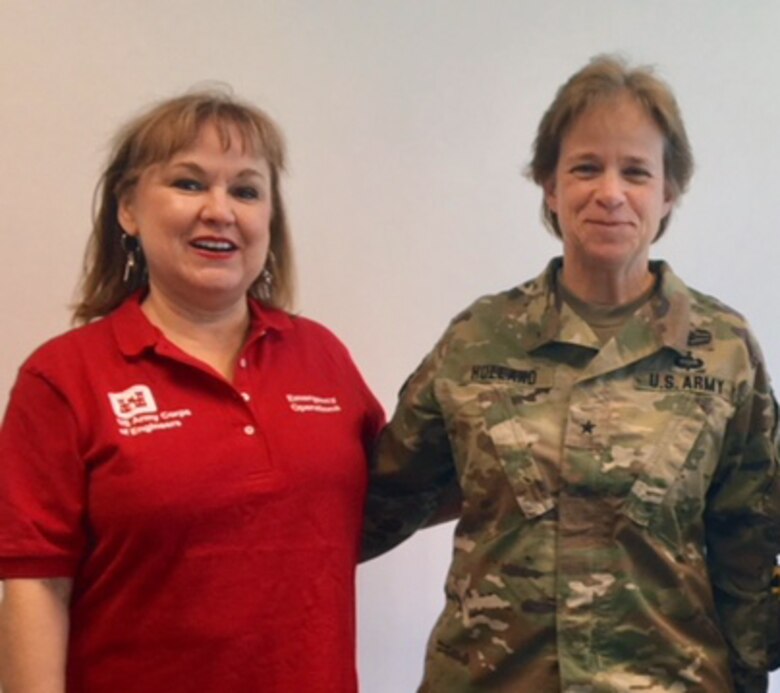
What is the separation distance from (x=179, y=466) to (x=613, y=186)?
0.64m

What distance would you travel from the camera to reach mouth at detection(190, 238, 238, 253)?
1.20 meters

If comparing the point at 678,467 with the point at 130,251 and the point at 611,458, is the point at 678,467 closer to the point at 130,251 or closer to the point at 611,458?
the point at 611,458

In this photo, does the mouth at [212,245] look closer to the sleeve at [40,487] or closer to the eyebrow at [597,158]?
the sleeve at [40,487]

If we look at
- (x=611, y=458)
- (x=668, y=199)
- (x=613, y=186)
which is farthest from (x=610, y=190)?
(x=611, y=458)

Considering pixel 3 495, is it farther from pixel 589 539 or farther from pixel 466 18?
pixel 466 18

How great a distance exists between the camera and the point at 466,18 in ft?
6.28

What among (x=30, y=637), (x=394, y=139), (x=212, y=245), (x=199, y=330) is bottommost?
(x=30, y=637)

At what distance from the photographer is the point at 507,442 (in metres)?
1.22

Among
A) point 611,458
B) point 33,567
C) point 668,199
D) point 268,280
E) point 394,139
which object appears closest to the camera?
point 33,567

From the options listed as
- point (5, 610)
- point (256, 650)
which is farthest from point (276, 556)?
point (5, 610)

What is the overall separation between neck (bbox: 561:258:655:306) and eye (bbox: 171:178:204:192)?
1.65ft

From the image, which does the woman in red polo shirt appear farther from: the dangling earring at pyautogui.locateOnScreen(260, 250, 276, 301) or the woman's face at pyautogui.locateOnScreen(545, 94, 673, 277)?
the woman's face at pyautogui.locateOnScreen(545, 94, 673, 277)

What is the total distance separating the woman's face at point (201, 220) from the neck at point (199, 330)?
0.04 ft

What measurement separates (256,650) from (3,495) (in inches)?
13.6
